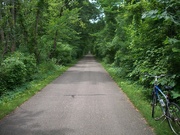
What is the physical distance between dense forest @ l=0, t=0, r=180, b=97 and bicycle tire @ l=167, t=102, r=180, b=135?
16.1 inches

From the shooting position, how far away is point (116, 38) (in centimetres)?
1803

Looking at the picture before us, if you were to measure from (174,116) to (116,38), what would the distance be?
1342 centimetres

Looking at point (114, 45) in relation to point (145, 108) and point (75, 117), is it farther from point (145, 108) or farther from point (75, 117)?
point (75, 117)

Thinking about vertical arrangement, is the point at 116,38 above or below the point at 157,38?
above

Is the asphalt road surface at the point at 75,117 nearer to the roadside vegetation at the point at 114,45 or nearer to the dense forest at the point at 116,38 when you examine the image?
the roadside vegetation at the point at 114,45

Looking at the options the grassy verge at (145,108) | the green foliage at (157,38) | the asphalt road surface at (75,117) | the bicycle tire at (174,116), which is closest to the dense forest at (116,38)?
the green foliage at (157,38)

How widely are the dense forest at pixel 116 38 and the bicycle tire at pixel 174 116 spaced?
16.1 inches

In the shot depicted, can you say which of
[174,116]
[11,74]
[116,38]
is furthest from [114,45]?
[174,116]

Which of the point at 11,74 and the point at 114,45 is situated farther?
the point at 114,45

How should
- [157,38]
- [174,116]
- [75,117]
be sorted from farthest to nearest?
[157,38] → [75,117] → [174,116]

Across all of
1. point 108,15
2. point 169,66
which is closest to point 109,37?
point 108,15

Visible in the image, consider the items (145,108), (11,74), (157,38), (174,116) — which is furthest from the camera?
(11,74)

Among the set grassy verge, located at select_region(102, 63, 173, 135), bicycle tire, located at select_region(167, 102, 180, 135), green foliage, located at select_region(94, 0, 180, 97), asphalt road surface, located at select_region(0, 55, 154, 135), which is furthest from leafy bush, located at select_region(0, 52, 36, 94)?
bicycle tire, located at select_region(167, 102, 180, 135)

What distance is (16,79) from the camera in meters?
11.7
